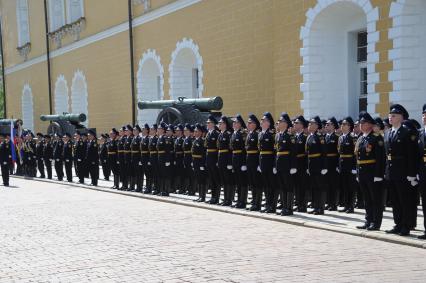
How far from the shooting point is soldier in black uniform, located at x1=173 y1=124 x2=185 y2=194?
13.9 metres

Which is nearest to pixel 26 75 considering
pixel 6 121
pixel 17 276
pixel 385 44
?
pixel 6 121

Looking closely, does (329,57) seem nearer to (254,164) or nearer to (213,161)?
(213,161)

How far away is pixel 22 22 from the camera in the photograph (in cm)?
3862

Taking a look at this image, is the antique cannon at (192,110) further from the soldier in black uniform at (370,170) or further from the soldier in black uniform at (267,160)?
the soldier in black uniform at (370,170)

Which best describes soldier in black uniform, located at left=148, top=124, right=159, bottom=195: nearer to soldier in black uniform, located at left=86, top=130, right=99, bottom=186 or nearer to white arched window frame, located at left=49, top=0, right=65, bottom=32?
soldier in black uniform, located at left=86, top=130, right=99, bottom=186

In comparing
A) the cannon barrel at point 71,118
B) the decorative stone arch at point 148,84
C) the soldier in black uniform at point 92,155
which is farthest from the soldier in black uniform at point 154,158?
the cannon barrel at point 71,118

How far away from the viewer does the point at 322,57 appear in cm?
1461

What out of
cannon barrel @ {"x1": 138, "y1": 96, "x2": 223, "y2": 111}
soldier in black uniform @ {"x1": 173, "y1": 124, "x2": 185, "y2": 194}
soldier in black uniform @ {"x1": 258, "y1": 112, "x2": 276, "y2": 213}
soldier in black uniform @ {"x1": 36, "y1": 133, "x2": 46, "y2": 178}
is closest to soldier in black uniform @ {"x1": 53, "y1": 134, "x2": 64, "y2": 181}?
soldier in black uniform @ {"x1": 36, "y1": 133, "x2": 46, "y2": 178}

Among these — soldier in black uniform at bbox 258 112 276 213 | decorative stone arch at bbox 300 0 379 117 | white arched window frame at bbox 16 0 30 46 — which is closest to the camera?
soldier in black uniform at bbox 258 112 276 213

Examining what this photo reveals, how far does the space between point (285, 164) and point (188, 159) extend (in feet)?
12.5

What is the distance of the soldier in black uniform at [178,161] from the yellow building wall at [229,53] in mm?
2931

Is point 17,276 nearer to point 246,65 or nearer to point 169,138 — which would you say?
point 169,138

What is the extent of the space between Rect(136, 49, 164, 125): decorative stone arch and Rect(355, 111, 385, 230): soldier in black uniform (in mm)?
15153

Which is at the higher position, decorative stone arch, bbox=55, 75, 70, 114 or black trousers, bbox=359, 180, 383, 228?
decorative stone arch, bbox=55, 75, 70, 114
